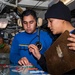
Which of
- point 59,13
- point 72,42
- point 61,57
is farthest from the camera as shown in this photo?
point 59,13

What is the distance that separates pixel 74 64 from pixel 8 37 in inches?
405

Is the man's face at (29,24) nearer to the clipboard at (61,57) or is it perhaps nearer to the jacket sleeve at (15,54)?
the jacket sleeve at (15,54)

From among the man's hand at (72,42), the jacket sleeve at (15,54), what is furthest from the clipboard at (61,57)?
the jacket sleeve at (15,54)

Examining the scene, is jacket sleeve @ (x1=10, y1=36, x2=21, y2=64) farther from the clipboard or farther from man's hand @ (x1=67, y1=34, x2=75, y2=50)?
man's hand @ (x1=67, y1=34, x2=75, y2=50)

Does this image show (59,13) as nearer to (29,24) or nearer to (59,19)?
(59,19)

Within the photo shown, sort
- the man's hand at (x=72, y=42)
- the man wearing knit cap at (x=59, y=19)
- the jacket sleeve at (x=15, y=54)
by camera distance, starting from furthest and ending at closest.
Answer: the jacket sleeve at (x=15, y=54)
the man wearing knit cap at (x=59, y=19)
the man's hand at (x=72, y=42)

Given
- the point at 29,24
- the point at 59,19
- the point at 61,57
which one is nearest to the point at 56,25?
the point at 59,19

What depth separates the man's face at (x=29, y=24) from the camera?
9.14ft

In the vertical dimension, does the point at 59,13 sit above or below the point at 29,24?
above

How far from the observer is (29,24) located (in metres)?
2.78

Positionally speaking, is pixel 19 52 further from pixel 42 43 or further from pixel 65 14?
pixel 65 14

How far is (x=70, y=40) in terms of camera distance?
157 centimetres

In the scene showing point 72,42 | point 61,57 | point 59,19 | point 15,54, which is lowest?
point 15,54

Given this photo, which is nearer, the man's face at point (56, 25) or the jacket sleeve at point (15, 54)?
the man's face at point (56, 25)
